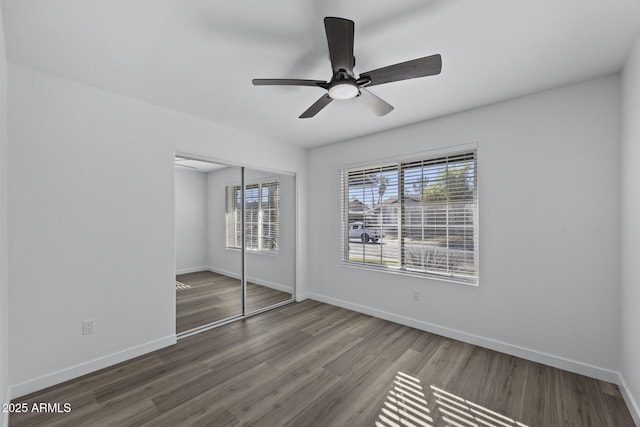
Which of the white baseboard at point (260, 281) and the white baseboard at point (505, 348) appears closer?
the white baseboard at point (505, 348)

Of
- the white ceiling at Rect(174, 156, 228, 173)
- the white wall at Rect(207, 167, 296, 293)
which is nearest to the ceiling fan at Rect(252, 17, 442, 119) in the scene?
the white ceiling at Rect(174, 156, 228, 173)

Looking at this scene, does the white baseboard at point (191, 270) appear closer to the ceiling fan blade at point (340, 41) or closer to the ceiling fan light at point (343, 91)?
the ceiling fan light at point (343, 91)

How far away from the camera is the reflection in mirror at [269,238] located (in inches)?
155

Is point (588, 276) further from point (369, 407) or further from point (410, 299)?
point (369, 407)

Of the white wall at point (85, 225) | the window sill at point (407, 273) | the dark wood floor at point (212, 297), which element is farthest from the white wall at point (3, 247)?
the window sill at point (407, 273)

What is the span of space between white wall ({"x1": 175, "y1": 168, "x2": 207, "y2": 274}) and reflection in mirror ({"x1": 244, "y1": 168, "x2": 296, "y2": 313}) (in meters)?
0.53

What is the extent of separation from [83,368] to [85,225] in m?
1.23

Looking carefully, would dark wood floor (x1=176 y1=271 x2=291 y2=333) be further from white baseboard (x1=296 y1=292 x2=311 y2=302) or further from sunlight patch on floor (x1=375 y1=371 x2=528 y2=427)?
sunlight patch on floor (x1=375 y1=371 x2=528 y2=427)

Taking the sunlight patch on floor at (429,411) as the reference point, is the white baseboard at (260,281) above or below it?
above

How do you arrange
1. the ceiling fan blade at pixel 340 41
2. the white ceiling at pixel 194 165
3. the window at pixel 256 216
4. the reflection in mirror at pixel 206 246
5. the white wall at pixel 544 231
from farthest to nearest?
the window at pixel 256 216
the reflection in mirror at pixel 206 246
the white ceiling at pixel 194 165
the white wall at pixel 544 231
the ceiling fan blade at pixel 340 41

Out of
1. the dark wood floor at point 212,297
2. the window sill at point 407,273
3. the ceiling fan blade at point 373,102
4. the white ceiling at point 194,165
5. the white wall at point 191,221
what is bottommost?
the dark wood floor at point 212,297

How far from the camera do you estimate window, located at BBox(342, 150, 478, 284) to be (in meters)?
3.09

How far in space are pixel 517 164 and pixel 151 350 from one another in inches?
161

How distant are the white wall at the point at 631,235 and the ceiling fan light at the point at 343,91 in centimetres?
189
